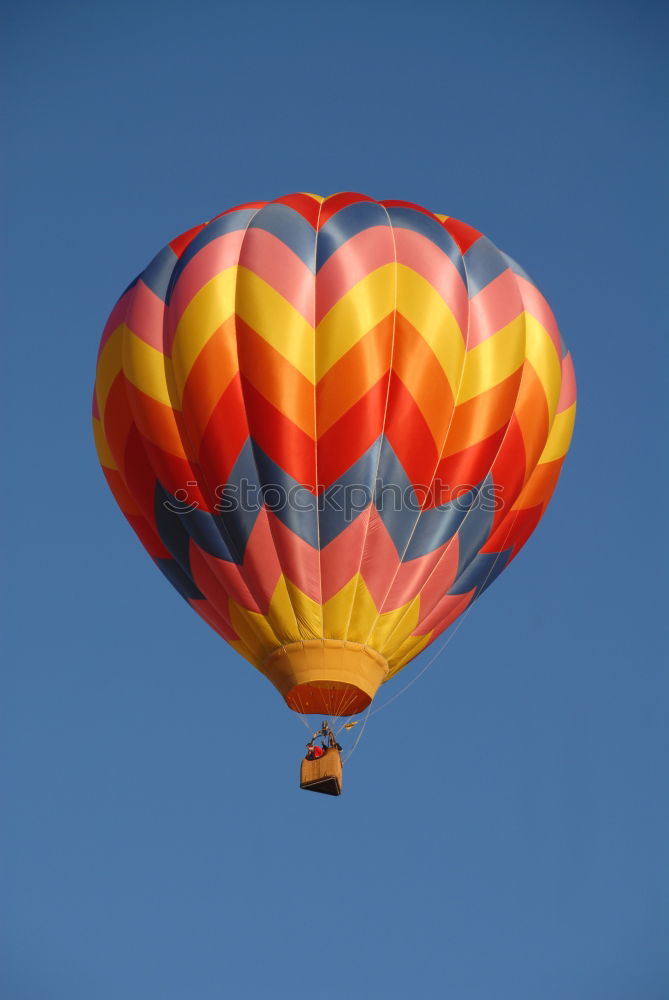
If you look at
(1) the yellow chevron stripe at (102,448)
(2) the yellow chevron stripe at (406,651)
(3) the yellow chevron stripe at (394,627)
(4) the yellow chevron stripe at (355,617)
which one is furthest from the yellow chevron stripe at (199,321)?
(2) the yellow chevron stripe at (406,651)

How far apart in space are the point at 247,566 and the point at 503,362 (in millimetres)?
2776

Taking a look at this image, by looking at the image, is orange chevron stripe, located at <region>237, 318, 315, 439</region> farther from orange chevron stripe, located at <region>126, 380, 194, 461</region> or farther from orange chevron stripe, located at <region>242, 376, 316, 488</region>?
orange chevron stripe, located at <region>126, 380, 194, 461</region>

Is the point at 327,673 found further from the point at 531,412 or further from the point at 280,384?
the point at 531,412

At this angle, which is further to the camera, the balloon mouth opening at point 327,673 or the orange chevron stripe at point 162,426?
the orange chevron stripe at point 162,426

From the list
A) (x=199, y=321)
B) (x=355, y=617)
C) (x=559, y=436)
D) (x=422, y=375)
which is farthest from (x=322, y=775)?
(x=559, y=436)

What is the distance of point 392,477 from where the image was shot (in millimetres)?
16625

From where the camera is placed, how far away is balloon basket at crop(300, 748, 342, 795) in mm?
16391

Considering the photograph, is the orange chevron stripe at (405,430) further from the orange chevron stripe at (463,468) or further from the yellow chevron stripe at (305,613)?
the yellow chevron stripe at (305,613)

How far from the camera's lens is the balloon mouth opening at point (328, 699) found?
653 inches

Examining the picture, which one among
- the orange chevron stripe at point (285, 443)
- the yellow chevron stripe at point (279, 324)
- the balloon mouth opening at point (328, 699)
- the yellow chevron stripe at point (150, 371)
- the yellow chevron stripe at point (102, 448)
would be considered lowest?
the balloon mouth opening at point (328, 699)

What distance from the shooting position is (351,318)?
16.7m

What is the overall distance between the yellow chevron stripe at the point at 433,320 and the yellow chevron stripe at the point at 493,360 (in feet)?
0.36

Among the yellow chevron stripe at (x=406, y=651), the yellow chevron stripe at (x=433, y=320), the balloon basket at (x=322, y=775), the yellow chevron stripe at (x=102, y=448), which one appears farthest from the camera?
the yellow chevron stripe at (x=102, y=448)

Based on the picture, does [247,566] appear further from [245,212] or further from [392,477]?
[245,212]
